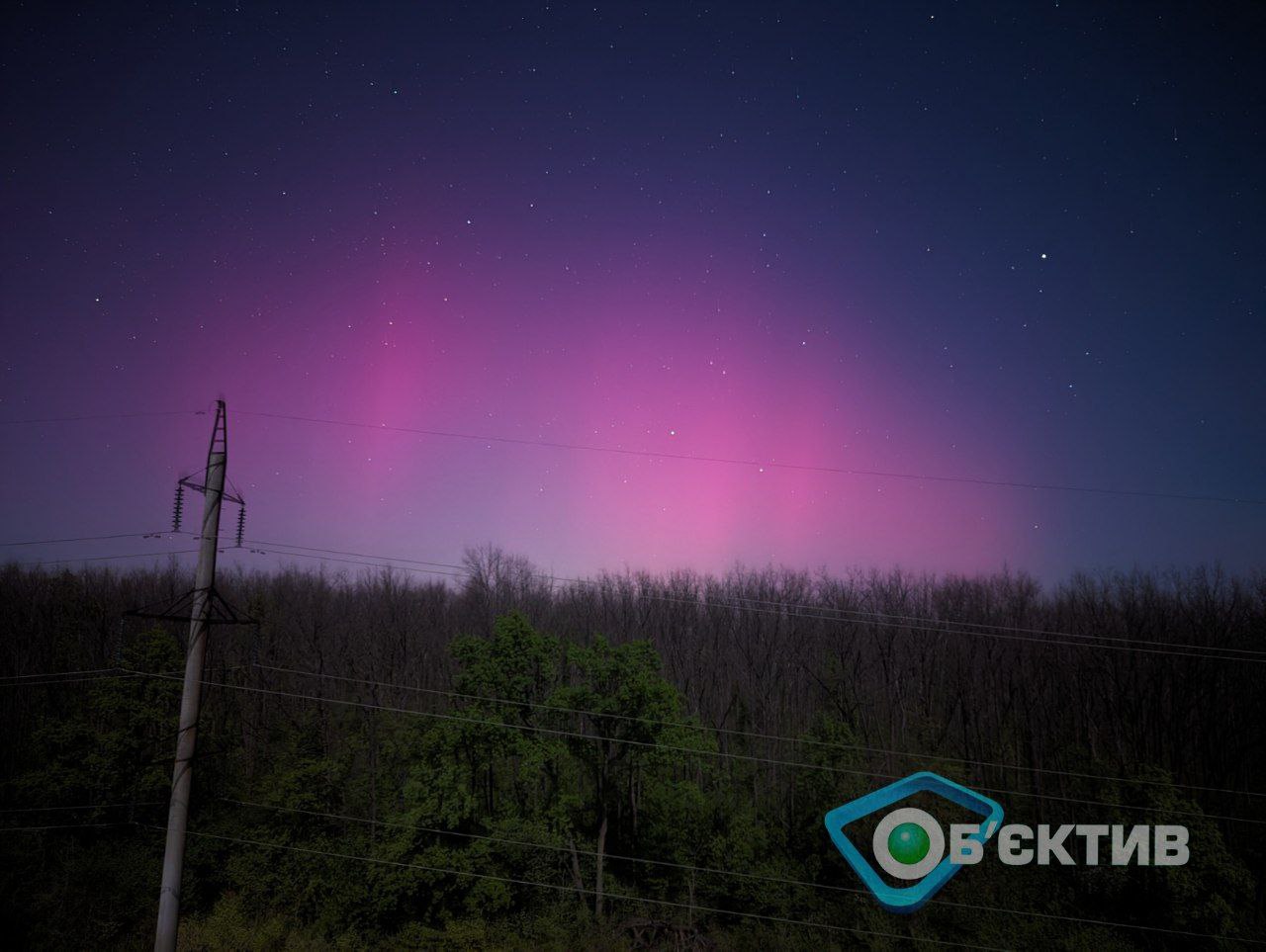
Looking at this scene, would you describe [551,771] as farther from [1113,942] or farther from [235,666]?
[235,666]

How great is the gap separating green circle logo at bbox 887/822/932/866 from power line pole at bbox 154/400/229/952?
24312mm

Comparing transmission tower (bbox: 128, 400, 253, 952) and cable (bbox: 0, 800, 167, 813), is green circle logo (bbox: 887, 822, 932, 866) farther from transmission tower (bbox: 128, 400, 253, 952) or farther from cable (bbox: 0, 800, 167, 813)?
cable (bbox: 0, 800, 167, 813)

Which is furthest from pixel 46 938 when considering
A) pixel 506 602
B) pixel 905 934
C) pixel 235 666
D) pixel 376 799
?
pixel 506 602

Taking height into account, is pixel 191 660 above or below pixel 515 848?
above

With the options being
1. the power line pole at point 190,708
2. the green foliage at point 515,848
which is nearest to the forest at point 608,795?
the green foliage at point 515,848

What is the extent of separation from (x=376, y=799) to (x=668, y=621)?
88.2ft

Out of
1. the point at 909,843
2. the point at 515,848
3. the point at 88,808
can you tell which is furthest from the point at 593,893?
the point at 88,808

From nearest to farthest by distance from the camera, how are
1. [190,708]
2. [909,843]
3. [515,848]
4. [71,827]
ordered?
[190,708] < [515,848] < [909,843] < [71,827]

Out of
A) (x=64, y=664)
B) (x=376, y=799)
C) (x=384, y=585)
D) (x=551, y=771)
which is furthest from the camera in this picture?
(x=384, y=585)

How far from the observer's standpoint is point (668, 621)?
54.3 m

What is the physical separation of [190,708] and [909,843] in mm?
25929

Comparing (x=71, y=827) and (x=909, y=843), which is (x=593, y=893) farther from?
(x=71, y=827)

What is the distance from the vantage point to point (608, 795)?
101 ft

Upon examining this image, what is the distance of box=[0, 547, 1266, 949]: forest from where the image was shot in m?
23.8
